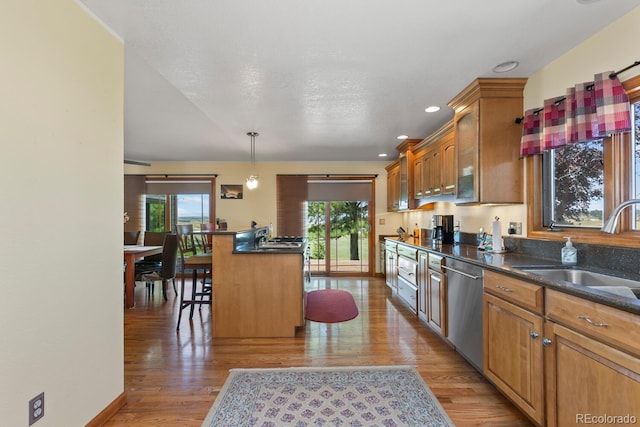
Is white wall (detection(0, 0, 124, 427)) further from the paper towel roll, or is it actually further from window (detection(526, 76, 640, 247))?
window (detection(526, 76, 640, 247))

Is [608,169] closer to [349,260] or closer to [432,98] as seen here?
[432,98]

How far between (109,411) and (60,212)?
128 centimetres

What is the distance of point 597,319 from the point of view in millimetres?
1313

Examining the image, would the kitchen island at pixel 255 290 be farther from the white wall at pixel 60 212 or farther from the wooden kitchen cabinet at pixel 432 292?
the wooden kitchen cabinet at pixel 432 292

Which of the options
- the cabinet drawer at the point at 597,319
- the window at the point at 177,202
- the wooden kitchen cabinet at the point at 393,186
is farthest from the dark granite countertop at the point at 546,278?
the window at the point at 177,202

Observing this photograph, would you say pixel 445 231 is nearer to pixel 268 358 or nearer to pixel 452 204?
pixel 452 204

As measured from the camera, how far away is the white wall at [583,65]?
5.93 ft

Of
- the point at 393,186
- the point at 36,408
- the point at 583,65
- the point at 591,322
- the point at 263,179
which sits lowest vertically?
the point at 36,408

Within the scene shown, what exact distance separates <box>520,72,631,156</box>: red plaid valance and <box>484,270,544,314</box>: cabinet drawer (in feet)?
3.37

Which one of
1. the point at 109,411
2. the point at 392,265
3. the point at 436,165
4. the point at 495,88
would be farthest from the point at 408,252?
the point at 109,411

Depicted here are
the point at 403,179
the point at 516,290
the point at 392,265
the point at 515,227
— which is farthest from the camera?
the point at 403,179

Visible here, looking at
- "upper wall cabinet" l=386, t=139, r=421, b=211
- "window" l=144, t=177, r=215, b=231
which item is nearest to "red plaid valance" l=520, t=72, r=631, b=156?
"upper wall cabinet" l=386, t=139, r=421, b=211

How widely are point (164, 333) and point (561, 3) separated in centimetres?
421

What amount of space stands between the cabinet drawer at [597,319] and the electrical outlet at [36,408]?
2545 millimetres
